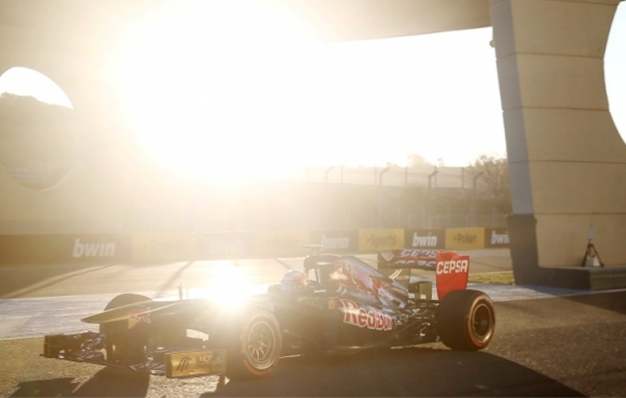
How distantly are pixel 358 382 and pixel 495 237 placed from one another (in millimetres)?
39627

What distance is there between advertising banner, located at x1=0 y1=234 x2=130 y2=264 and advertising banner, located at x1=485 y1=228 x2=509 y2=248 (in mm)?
21229

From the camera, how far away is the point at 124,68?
146ft

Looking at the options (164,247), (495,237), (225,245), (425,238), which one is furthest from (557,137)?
(495,237)

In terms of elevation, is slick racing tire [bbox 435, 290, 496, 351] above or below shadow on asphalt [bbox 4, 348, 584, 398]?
above

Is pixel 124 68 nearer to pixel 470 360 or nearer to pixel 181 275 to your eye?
pixel 181 275

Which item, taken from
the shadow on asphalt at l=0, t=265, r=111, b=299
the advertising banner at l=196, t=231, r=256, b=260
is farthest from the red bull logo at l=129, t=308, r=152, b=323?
the advertising banner at l=196, t=231, r=256, b=260

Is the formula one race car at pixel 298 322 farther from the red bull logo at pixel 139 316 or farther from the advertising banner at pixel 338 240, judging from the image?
the advertising banner at pixel 338 240

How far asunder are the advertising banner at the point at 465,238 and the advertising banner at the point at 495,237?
44 centimetres

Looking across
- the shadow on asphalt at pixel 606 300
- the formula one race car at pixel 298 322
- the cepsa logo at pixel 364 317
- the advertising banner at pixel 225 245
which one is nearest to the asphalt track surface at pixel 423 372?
the formula one race car at pixel 298 322

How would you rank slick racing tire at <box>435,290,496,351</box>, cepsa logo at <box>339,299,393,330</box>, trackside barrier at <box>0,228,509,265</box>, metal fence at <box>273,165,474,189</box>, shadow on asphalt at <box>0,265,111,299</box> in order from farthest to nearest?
metal fence at <box>273,165,474,189</box>
trackside barrier at <box>0,228,509,265</box>
shadow on asphalt at <box>0,265,111,299</box>
slick racing tire at <box>435,290,496,351</box>
cepsa logo at <box>339,299,393,330</box>

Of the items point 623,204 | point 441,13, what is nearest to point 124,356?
point 623,204

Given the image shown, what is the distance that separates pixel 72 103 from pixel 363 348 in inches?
1507

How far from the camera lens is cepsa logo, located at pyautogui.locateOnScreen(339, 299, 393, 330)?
9.59 metres

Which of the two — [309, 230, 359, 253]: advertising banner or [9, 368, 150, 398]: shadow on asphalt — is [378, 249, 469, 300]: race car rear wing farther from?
[309, 230, 359, 253]: advertising banner
